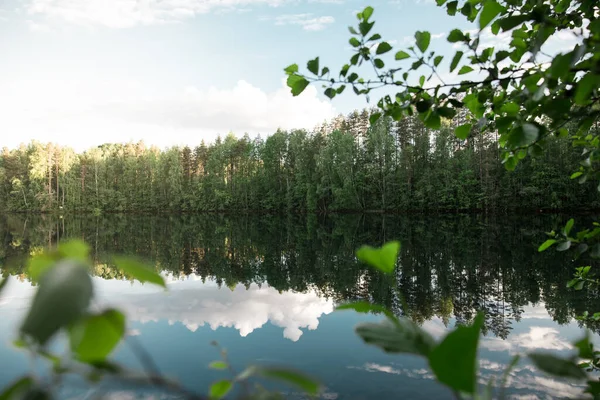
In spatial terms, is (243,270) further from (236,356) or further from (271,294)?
(236,356)

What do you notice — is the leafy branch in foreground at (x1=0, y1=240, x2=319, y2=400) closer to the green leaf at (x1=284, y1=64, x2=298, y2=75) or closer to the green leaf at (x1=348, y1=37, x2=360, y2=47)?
the green leaf at (x1=284, y1=64, x2=298, y2=75)

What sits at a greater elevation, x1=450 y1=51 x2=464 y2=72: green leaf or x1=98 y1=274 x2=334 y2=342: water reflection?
x1=450 y1=51 x2=464 y2=72: green leaf

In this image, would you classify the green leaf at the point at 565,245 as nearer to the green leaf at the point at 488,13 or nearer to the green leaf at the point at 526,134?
the green leaf at the point at 526,134

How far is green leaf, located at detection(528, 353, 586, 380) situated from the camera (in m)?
0.48

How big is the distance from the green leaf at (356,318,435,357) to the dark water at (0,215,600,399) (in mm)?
321

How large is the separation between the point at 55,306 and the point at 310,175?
48.1 meters

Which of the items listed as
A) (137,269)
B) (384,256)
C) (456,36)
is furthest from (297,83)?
(137,269)

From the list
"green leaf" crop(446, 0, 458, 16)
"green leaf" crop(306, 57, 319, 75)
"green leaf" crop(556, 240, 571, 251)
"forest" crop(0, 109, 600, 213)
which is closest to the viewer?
"green leaf" crop(306, 57, 319, 75)

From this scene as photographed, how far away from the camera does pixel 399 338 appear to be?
49 cm

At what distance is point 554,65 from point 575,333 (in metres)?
8.18

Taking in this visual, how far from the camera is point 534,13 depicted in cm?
101

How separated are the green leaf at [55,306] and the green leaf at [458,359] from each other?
30 centimetres

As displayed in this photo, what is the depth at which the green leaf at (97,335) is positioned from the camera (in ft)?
1.03

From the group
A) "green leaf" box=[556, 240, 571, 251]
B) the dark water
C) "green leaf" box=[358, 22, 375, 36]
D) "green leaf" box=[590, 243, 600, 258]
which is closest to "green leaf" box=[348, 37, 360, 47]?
"green leaf" box=[358, 22, 375, 36]
